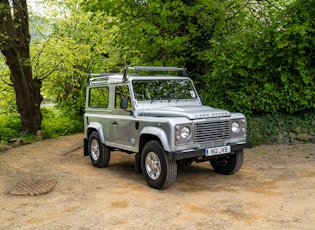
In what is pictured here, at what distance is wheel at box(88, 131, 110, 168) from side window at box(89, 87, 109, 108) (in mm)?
687

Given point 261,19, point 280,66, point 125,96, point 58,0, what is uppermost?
point 58,0

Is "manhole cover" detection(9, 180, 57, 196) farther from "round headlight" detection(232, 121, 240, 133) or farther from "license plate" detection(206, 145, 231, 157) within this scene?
"round headlight" detection(232, 121, 240, 133)

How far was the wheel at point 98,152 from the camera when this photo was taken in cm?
810

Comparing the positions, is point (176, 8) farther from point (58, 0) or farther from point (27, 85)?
point (58, 0)

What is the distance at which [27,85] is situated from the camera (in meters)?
13.4

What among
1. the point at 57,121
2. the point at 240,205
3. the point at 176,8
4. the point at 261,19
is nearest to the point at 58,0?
the point at 57,121

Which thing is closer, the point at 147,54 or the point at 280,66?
the point at 280,66

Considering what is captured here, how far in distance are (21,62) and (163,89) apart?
299 inches

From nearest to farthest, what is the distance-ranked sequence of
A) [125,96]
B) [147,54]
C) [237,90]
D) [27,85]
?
[125,96]
[237,90]
[147,54]
[27,85]

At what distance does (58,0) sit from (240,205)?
1626 centimetres

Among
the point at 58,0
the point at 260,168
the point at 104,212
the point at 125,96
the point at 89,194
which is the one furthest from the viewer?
the point at 58,0

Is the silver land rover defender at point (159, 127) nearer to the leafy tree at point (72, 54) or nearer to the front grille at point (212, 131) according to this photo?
the front grille at point (212, 131)

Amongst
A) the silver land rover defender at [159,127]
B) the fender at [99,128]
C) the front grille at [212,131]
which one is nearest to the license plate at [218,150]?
the silver land rover defender at [159,127]

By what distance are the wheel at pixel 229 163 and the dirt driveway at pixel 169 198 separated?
5.9 inches
